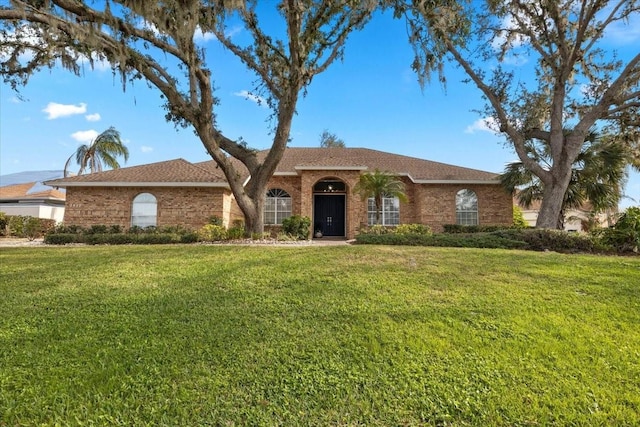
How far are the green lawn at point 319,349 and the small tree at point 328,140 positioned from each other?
104 feet

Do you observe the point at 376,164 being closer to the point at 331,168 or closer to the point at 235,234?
the point at 331,168

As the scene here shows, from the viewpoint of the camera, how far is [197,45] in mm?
A: 11336

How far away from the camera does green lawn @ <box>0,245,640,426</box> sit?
2844 mm

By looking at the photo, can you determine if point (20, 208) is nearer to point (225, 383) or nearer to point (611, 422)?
point (225, 383)

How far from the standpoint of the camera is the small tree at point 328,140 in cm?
3700

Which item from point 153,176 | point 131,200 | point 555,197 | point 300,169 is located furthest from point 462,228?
point 131,200

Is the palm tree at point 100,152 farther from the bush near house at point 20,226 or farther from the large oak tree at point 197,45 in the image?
the large oak tree at point 197,45

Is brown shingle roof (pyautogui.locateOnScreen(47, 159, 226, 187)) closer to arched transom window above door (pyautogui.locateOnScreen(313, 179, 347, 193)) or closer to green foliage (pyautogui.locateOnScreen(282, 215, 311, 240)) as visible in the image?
green foliage (pyautogui.locateOnScreen(282, 215, 311, 240))

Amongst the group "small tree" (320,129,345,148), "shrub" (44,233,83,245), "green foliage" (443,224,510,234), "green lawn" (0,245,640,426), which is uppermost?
"small tree" (320,129,345,148)

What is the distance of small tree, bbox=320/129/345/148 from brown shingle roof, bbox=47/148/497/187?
47.0 ft

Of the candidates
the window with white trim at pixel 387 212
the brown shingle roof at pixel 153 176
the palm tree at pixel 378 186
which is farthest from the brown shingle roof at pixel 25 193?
the palm tree at pixel 378 186

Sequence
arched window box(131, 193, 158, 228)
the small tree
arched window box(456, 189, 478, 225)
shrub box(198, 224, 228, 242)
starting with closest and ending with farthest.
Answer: shrub box(198, 224, 228, 242) < arched window box(131, 193, 158, 228) < arched window box(456, 189, 478, 225) < the small tree

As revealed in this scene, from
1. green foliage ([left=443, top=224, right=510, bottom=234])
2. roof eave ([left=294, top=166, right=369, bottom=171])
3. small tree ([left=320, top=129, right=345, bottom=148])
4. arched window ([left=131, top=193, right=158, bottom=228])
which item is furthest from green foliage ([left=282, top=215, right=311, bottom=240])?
small tree ([left=320, top=129, right=345, bottom=148])

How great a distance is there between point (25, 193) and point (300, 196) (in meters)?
24.7
